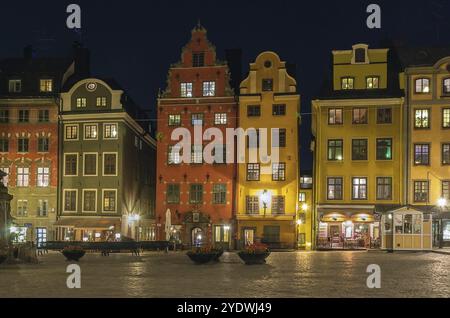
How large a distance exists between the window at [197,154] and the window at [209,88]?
4413 mm

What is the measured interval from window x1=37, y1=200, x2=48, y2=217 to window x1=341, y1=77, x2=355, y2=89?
85.6 ft

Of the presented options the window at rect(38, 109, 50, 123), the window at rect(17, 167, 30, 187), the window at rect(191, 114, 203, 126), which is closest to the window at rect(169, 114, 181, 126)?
the window at rect(191, 114, 203, 126)

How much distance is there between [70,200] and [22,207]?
3987 millimetres

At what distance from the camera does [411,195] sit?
5384cm

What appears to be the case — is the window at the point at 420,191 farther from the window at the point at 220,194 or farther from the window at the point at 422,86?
the window at the point at 220,194

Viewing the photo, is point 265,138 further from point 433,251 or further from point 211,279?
point 211,279

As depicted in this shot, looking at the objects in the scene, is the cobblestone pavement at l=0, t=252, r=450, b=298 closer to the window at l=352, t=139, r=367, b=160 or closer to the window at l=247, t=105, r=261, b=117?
the window at l=352, t=139, r=367, b=160

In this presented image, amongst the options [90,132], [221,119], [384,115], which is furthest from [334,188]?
[90,132]

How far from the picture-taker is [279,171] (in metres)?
55.9

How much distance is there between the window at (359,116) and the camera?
5519cm

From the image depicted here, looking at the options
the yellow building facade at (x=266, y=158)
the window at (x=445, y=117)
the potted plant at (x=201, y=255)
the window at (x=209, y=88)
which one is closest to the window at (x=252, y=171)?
the yellow building facade at (x=266, y=158)
